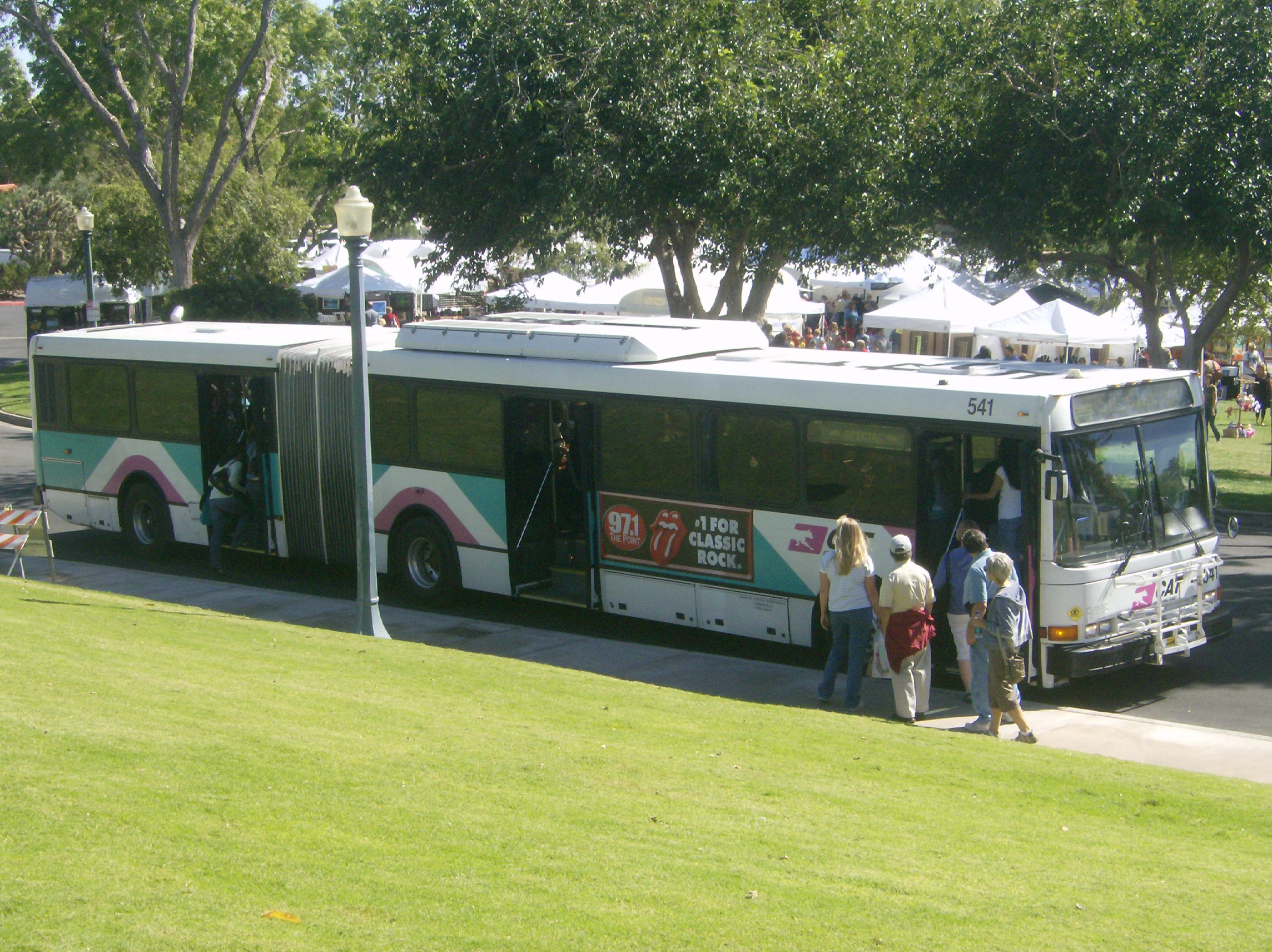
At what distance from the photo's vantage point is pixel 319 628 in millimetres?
13133

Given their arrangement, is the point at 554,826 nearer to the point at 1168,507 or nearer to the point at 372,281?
the point at 1168,507

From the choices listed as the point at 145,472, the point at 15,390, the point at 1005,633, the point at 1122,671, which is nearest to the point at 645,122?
the point at 145,472

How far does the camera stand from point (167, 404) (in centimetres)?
1680

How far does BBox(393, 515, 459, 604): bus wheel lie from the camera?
576 inches

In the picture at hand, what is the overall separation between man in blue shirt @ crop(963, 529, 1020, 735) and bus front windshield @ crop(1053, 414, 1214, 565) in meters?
0.66

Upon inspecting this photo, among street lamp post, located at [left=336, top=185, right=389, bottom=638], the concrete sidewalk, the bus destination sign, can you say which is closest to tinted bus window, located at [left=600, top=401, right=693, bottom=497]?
the bus destination sign

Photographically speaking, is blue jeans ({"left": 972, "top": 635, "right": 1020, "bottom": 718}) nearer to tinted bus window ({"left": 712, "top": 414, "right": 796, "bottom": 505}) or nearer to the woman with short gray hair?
the woman with short gray hair

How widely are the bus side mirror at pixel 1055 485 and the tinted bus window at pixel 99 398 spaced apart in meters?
11.8

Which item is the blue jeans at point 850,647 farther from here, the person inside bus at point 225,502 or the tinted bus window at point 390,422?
the person inside bus at point 225,502

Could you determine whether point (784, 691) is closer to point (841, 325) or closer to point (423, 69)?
point (423, 69)

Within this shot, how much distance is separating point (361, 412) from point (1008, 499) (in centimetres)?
584

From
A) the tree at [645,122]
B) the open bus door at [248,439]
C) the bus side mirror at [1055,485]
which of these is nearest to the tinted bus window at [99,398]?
the open bus door at [248,439]

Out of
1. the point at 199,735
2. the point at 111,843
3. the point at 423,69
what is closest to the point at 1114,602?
the point at 199,735

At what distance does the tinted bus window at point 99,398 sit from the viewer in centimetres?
1723
